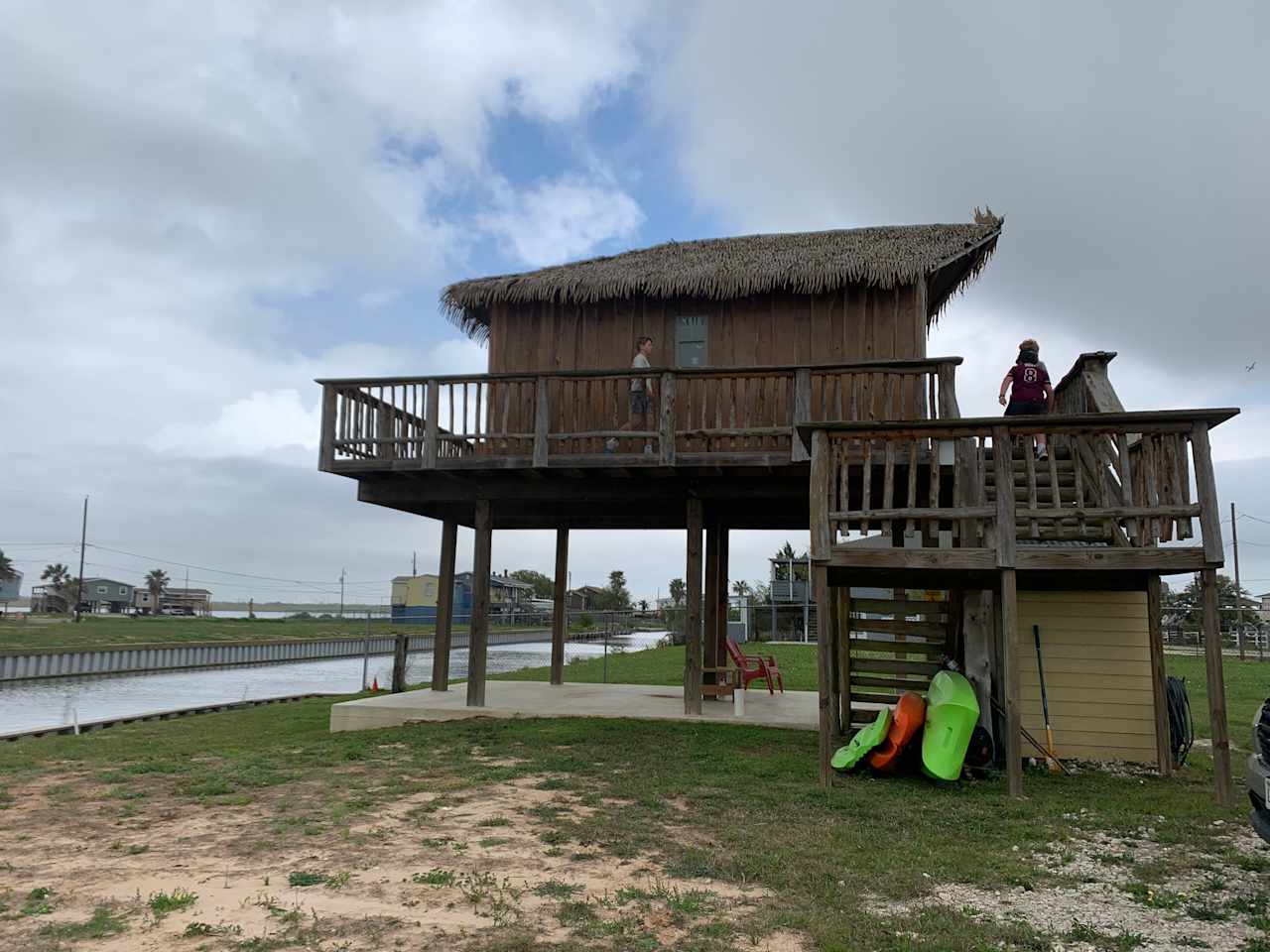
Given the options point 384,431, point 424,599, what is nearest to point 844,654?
point 384,431

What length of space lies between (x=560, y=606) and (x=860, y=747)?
26.2 feet

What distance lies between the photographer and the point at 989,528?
8039 millimetres

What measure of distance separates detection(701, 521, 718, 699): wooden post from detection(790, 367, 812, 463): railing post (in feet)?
11.3

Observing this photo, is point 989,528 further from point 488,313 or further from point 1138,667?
point 488,313

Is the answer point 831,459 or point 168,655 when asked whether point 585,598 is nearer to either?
point 168,655

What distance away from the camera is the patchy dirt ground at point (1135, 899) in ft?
14.1

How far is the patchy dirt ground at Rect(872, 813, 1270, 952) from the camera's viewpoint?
14.1ft

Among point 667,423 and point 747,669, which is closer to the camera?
point 667,423

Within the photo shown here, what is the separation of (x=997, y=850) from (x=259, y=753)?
759 centimetres

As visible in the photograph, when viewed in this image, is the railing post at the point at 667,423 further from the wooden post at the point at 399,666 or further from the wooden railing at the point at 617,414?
the wooden post at the point at 399,666

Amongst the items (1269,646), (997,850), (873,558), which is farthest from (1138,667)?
(1269,646)

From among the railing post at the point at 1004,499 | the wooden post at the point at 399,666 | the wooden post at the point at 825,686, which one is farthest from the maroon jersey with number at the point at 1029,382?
the wooden post at the point at 399,666

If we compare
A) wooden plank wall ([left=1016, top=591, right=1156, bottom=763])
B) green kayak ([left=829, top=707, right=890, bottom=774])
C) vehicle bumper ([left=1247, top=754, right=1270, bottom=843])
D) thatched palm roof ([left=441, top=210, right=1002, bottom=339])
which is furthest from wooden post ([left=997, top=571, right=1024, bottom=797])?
thatched palm roof ([left=441, top=210, right=1002, bottom=339])

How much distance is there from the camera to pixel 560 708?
12.1 metres
